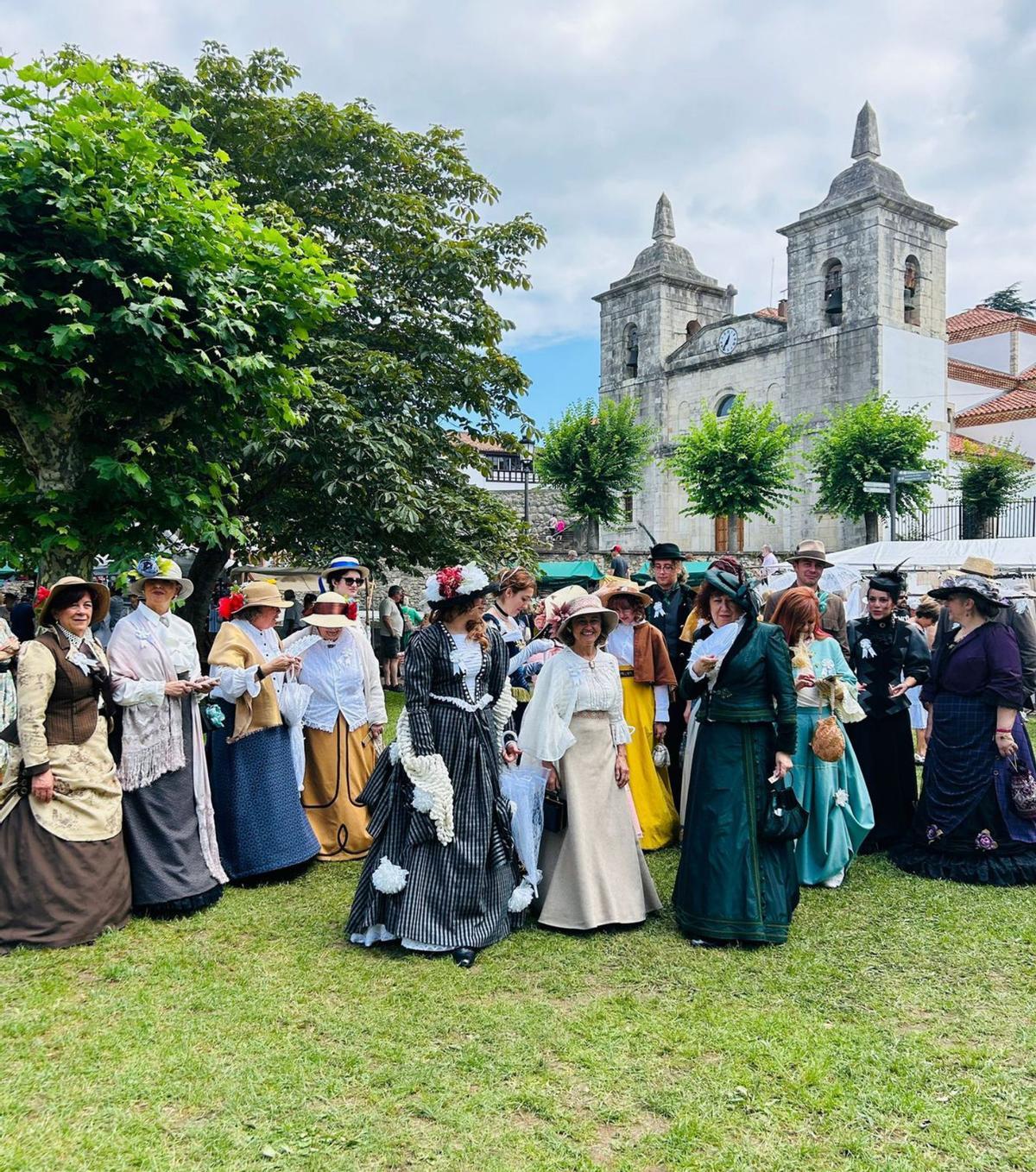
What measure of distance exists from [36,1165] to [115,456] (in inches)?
170

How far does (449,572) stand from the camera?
4770mm

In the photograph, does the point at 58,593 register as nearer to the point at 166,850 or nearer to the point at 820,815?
the point at 166,850

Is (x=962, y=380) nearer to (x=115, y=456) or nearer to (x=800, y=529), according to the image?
(x=800, y=529)

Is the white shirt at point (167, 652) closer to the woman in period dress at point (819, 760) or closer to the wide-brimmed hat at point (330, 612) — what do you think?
the wide-brimmed hat at point (330, 612)

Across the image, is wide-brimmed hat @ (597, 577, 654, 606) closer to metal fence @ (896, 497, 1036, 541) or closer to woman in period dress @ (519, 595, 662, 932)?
woman in period dress @ (519, 595, 662, 932)

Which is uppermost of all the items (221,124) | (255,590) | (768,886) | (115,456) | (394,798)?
(221,124)

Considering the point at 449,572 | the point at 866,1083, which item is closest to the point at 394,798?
the point at 449,572

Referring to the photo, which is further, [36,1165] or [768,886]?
[768,886]

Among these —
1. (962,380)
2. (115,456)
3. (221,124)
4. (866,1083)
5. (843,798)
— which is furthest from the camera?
(962,380)

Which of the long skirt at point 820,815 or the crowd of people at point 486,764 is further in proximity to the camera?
the long skirt at point 820,815

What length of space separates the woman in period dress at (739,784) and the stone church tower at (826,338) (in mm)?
25669

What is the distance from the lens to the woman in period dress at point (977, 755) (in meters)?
5.62

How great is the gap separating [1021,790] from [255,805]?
4739mm

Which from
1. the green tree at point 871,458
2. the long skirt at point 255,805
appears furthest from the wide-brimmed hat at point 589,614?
the green tree at point 871,458
